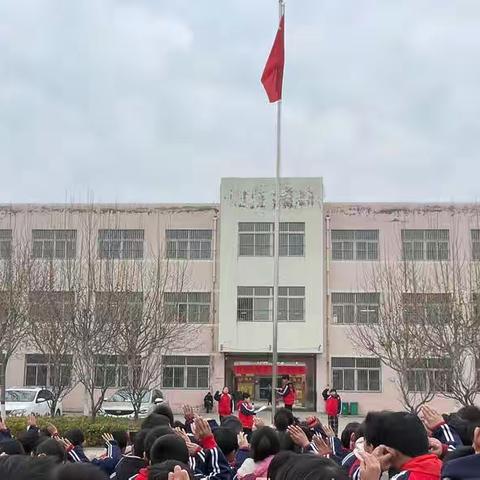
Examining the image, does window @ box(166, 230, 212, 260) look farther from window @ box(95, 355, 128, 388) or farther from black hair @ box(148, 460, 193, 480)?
black hair @ box(148, 460, 193, 480)

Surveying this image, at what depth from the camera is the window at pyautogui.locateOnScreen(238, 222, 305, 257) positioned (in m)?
31.7

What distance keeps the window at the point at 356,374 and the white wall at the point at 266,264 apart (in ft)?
5.34

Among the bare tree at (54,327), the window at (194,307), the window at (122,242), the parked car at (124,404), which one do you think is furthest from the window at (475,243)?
the bare tree at (54,327)

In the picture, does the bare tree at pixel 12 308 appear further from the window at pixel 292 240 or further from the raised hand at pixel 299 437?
the raised hand at pixel 299 437

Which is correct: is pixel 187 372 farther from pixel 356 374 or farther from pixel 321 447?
pixel 321 447

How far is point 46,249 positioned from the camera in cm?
3086

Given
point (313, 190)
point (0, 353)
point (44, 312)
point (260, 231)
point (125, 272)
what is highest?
point (313, 190)

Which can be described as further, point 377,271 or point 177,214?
point 177,214

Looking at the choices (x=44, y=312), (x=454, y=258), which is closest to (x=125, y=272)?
(x=44, y=312)

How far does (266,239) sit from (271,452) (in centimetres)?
2685

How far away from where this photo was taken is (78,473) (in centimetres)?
249

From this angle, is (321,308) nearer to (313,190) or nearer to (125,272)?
(313,190)

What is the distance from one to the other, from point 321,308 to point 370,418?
28060mm

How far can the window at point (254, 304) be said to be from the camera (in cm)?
3130
